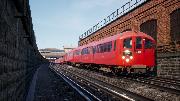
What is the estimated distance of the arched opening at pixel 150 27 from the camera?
23175 millimetres

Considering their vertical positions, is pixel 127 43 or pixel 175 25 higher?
pixel 175 25

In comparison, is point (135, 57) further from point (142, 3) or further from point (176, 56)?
point (142, 3)

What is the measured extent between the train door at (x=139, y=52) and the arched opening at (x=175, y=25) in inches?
129

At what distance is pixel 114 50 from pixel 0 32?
1493cm

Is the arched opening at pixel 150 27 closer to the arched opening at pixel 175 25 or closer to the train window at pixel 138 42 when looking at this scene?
the arched opening at pixel 175 25

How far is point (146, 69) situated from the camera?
→ 55.1 feet

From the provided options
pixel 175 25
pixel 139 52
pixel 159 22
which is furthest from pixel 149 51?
pixel 159 22

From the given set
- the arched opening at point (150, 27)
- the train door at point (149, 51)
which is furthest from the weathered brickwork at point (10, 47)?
the arched opening at point (150, 27)

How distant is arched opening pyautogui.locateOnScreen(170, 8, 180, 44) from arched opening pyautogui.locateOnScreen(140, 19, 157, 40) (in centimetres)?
255

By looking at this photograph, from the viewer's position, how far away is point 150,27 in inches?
945

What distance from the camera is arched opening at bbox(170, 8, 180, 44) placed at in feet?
64.7

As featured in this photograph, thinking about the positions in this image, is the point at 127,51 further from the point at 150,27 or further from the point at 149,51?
the point at 150,27

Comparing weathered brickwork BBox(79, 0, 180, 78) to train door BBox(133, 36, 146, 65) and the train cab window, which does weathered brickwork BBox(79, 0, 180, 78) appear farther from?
train door BBox(133, 36, 146, 65)

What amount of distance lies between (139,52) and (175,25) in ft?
15.6
